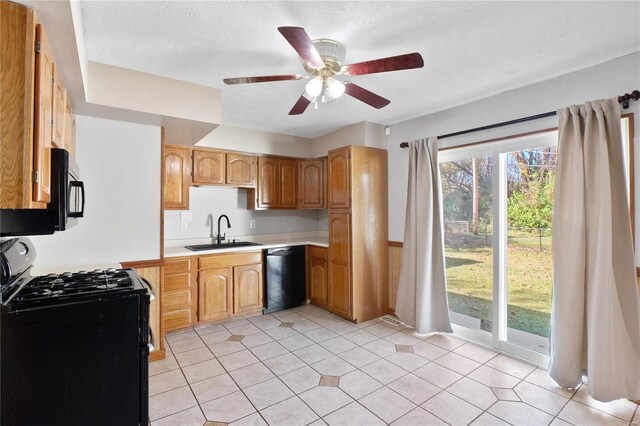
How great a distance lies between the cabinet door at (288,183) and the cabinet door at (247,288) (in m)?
1.01

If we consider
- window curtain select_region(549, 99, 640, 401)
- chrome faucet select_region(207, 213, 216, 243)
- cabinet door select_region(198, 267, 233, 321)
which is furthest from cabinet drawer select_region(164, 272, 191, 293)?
window curtain select_region(549, 99, 640, 401)

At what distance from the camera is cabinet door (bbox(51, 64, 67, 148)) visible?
1.60m

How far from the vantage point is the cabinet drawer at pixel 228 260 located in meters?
3.55

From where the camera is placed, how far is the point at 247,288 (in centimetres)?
388

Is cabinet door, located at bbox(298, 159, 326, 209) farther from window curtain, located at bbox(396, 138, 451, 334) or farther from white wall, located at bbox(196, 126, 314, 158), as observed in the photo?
window curtain, located at bbox(396, 138, 451, 334)

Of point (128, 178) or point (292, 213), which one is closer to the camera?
point (128, 178)

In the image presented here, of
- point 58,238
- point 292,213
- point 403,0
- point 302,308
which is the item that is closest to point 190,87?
point 58,238

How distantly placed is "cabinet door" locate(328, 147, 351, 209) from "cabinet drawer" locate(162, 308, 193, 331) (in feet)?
→ 6.75

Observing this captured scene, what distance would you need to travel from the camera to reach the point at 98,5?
1.68 meters

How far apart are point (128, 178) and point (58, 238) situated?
0.70m

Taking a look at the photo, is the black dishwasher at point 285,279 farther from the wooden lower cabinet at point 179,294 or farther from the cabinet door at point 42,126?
the cabinet door at point 42,126

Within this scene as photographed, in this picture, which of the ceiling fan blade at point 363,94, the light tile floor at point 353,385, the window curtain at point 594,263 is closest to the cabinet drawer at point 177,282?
the light tile floor at point 353,385

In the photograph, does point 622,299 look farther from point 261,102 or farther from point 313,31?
point 261,102

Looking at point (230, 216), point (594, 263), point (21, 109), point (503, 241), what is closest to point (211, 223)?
point (230, 216)
